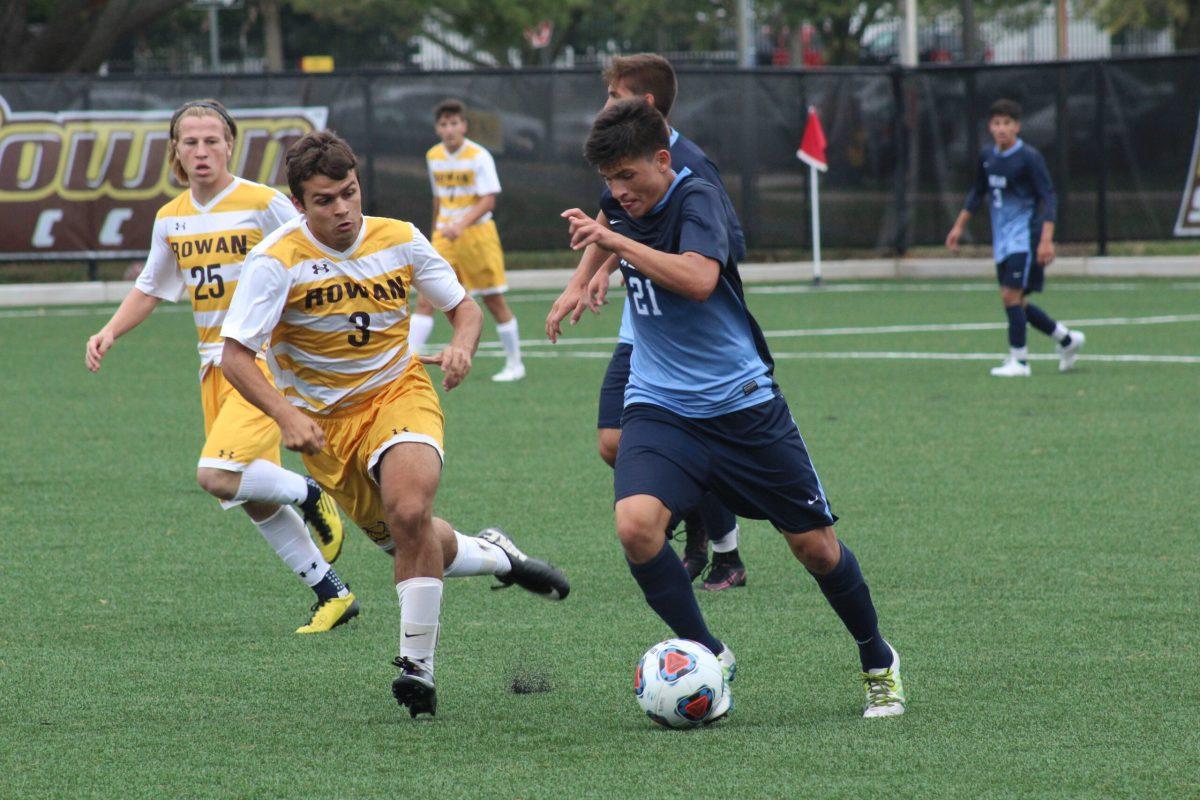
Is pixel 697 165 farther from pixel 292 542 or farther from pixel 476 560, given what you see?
pixel 292 542

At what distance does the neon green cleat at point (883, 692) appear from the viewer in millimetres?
4781

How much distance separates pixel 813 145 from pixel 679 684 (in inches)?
673

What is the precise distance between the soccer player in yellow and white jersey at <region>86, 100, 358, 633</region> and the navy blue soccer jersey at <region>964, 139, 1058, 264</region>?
770 centimetres

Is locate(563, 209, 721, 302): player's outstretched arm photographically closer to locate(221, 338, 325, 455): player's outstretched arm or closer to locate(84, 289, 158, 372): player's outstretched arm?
locate(221, 338, 325, 455): player's outstretched arm

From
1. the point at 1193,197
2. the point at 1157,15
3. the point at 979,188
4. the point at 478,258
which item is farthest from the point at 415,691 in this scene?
the point at 1157,15

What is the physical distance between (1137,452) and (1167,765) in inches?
215

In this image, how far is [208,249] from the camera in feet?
21.6

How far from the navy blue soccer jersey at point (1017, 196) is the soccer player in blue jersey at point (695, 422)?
8547 millimetres

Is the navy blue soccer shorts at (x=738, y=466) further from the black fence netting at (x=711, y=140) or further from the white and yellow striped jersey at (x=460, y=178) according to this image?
the black fence netting at (x=711, y=140)

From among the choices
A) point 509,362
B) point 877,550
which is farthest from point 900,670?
point 509,362

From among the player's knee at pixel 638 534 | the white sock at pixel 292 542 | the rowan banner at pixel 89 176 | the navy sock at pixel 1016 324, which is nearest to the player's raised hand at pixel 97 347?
the white sock at pixel 292 542

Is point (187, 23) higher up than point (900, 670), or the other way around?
point (187, 23)

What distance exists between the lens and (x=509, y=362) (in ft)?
44.7

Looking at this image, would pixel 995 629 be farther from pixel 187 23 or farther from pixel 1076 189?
pixel 187 23
